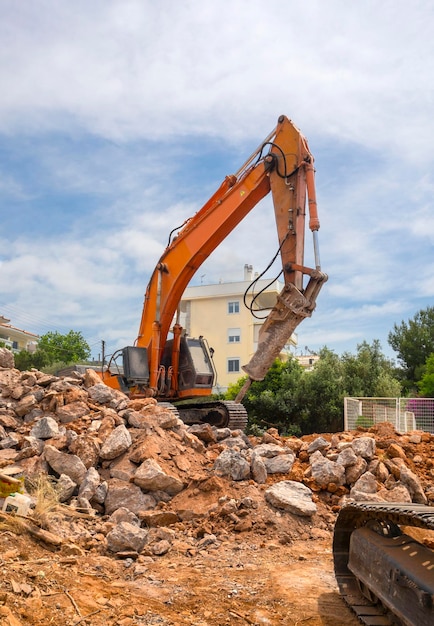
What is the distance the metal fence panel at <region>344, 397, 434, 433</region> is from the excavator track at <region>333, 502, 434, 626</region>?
10979 mm

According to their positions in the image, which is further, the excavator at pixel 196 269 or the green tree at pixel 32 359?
the green tree at pixel 32 359

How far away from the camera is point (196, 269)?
12141mm

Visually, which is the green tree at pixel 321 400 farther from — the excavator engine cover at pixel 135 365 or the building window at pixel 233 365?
the building window at pixel 233 365

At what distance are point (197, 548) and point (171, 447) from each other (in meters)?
2.34

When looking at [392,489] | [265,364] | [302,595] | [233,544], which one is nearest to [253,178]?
[265,364]

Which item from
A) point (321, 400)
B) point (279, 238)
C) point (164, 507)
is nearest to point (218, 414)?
point (279, 238)

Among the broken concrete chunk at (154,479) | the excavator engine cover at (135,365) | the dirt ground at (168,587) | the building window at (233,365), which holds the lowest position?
the dirt ground at (168,587)

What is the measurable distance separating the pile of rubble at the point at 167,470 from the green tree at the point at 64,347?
35043 mm

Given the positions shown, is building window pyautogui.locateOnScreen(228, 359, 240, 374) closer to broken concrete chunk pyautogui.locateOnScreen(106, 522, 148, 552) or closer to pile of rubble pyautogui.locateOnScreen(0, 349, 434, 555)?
pile of rubble pyautogui.locateOnScreen(0, 349, 434, 555)

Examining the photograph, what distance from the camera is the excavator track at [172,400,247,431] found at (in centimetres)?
1215

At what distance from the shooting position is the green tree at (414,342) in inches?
1451

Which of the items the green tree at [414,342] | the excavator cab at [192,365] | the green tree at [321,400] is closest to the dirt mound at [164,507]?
the excavator cab at [192,365]

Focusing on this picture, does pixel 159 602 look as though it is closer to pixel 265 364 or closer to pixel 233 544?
pixel 233 544

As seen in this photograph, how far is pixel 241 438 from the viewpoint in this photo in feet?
33.1
